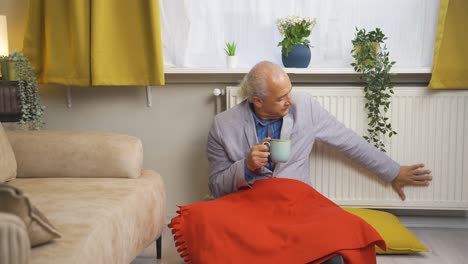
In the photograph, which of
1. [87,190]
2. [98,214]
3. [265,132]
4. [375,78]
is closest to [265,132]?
[265,132]

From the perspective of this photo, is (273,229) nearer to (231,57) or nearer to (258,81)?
(258,81)

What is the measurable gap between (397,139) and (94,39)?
5.23ft

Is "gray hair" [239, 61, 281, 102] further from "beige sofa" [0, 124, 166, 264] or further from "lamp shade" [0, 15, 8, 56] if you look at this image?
"lamp shade" [0, 15, 8, 56]

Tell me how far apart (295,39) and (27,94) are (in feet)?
4.42

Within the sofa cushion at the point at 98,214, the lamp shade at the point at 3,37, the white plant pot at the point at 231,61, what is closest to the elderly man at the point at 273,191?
the sofa cushion at the point at 98,214

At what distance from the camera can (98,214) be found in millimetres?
1643

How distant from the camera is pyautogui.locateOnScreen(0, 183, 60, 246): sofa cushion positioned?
1.07 m

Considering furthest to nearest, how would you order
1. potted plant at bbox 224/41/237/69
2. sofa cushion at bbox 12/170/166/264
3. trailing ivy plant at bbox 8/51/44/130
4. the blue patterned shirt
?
potted plant at bbox 224/41/237/69
trailing ivy plant at bbox 8/51/44/130
the blue patterned shirt
sofa cushion at bbox 12/170/166/264

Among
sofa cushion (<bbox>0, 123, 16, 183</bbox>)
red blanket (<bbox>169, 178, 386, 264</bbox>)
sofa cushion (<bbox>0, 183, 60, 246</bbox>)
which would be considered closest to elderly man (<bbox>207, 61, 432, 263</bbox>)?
red blanket (<bbox>169, 178, 386, 264</bbox>)

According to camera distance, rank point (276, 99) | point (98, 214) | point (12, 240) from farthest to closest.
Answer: point (276, 99), point (98, 214), point (12, 240)

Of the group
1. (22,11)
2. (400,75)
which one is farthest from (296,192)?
(22,11)

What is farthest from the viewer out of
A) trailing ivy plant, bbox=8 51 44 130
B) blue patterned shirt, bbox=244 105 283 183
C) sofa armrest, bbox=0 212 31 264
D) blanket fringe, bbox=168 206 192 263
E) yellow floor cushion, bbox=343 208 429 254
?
trailing ivy plant, bbox=8 51 44 130

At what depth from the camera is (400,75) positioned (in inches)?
106

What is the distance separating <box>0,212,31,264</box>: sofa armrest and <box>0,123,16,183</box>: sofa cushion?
1.11 metres
